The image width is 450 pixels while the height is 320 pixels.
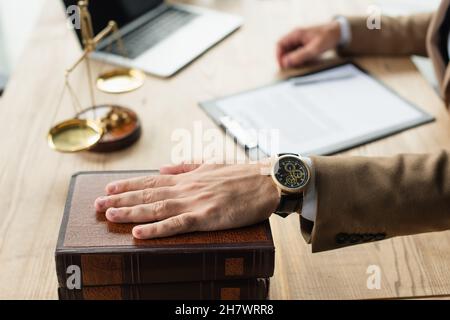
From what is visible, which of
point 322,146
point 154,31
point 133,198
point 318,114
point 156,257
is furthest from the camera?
point 154,31

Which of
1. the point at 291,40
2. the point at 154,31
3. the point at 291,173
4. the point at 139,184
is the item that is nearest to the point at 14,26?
the point at 154,31

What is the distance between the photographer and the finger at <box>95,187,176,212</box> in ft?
3.01

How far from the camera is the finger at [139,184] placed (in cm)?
97

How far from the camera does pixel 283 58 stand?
1.52 metres

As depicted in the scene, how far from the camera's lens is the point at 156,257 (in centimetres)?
84

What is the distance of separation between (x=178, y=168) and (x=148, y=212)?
16cm

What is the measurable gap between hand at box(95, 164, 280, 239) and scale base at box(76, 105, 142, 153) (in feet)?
0.66

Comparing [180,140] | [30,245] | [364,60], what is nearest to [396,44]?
[364,60]

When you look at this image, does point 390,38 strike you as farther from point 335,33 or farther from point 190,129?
point 190,129

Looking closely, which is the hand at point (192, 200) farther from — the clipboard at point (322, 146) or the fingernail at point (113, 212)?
the clipboard at point (322, 146)

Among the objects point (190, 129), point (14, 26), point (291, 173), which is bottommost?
point (14, 26)

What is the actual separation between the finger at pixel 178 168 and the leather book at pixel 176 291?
0.25 m

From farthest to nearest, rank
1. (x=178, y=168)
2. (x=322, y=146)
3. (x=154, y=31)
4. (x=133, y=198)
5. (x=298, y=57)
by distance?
(x=154, y=31) → (x=298, y=57) → (x=322, y=146) → (x=178, y=168) → (x=133, y=198)

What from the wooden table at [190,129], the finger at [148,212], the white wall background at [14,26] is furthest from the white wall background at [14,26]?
the finger at [148,212]
